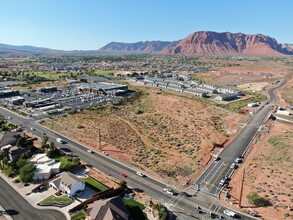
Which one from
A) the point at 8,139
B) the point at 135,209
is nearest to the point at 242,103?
the point at 135,209

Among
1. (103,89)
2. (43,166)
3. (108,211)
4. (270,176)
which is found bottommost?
(43,166)

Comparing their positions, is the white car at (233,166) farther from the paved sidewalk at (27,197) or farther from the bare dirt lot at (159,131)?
the paved sidewalk at (27,197)

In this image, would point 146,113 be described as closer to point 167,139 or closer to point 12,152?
point 167,139

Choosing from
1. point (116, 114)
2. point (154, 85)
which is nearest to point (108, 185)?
point (116, 114)

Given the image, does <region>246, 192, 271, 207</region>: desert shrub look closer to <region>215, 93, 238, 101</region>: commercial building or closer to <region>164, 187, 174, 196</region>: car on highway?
<region>164, 187, 174, 196</region>: car on highway

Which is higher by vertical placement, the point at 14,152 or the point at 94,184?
the point at 14,152

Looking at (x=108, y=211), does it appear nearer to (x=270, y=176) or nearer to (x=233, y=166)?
(x=233, y=166)
